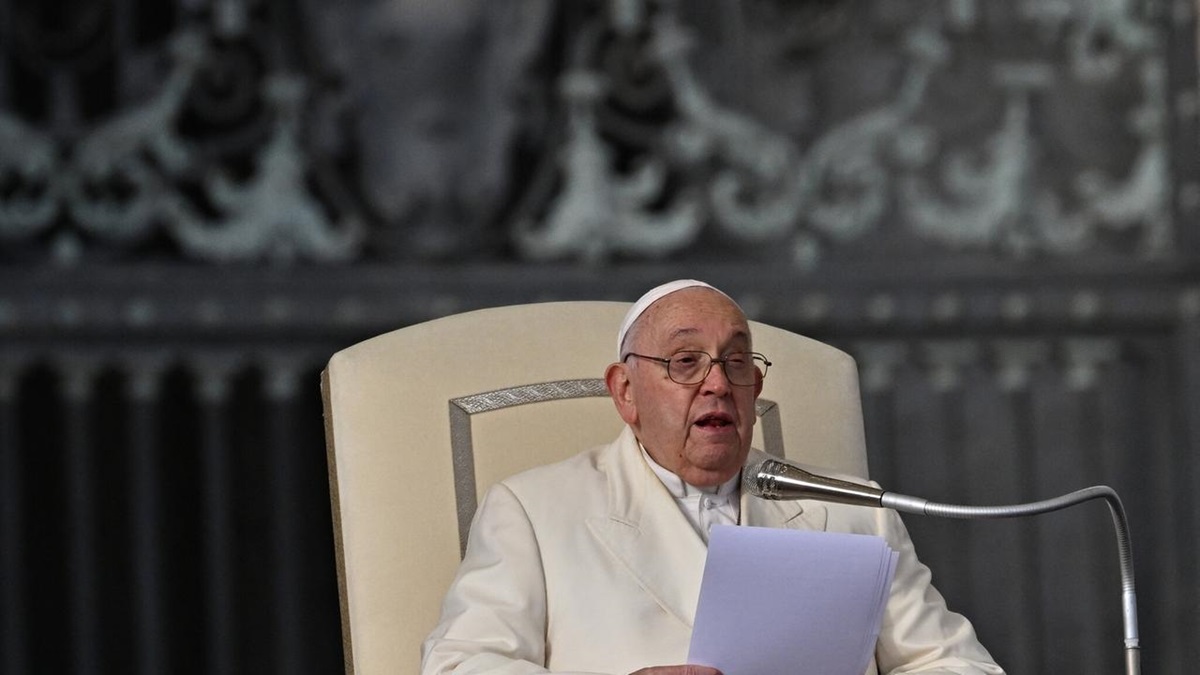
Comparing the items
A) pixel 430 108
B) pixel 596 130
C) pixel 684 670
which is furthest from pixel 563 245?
pixel 684 670

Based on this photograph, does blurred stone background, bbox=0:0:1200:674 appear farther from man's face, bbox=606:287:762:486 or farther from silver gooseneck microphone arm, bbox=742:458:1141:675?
silver gooseneck microphone arm, bbox=742:458:1141:675

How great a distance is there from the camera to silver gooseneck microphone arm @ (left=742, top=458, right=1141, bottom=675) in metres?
1.71

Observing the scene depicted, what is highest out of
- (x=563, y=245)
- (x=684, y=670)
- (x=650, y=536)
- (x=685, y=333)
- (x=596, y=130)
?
(x=596, y=130)

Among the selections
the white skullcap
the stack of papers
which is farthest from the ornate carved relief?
the stack of papers

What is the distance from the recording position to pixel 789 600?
1838 millimetres

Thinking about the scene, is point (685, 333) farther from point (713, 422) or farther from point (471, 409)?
point (471, 409)

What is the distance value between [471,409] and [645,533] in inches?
12.2

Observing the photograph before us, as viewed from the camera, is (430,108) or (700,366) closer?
(700,366)

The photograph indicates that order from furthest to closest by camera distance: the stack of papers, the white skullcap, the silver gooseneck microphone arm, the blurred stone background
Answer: the blurred stone background < the white skullcap < the stack of papers < the silver gooseneck microphone arm

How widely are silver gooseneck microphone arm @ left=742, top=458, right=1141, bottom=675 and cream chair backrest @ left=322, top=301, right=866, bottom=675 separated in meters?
0.54

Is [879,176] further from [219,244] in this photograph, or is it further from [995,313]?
[219,244]

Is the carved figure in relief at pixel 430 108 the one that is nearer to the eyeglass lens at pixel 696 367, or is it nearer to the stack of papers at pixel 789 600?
the eyeglass lens at pixel 696 367

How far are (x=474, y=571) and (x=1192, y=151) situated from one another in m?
2.21

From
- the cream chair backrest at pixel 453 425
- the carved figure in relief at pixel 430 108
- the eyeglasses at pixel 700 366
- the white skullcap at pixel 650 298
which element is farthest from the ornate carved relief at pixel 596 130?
the eyeglasses at pixel 700 366
